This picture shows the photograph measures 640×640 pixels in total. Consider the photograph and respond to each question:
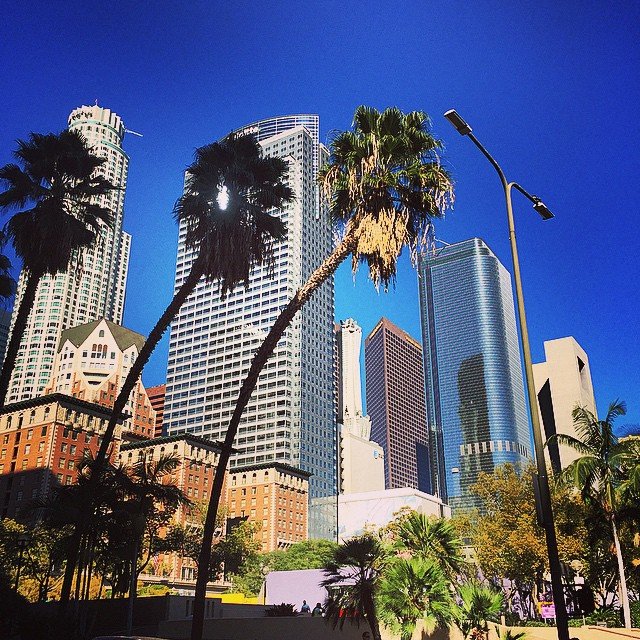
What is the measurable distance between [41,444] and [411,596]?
103508 mm

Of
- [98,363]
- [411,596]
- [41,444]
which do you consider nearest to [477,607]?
[411,596]

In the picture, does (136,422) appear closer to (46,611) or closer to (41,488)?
(41,488)

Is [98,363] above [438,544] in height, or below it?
above

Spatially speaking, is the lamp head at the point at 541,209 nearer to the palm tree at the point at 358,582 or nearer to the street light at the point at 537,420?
the street light at the point at 537,420

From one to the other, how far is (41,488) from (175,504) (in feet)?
292

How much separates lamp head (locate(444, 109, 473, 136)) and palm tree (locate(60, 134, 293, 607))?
10704 mm

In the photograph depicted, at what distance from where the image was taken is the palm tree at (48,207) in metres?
26.3

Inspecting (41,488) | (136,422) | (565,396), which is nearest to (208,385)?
(136,422)

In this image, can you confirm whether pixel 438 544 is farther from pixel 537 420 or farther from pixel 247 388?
pixel 537 420

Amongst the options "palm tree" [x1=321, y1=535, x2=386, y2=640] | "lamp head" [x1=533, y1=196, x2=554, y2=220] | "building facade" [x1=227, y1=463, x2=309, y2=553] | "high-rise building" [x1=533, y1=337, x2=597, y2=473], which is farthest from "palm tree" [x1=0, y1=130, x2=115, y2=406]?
"building facade" [x1=227, y1=463, x2=309, y2=553]

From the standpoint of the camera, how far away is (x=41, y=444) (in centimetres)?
11481

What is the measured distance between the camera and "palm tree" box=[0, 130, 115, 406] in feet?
86.4

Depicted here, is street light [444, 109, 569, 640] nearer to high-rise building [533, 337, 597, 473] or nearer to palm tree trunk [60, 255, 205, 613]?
palm tree trunk [60, 255, 205, 613]

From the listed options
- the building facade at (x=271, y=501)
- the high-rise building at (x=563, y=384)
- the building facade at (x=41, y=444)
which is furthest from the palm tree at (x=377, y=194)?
the building facade at (x=271, y=501)
